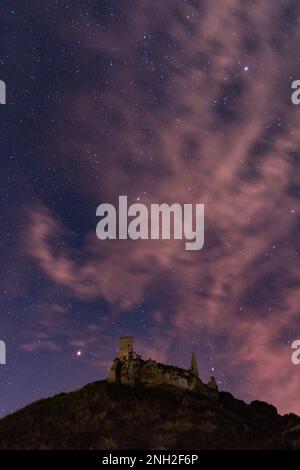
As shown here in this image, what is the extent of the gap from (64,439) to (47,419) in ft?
47.8

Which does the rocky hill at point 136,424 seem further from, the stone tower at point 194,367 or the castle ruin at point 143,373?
the stone tower at point 194,367

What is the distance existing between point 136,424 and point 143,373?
1083 inches

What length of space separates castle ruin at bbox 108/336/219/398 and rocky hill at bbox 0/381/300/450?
10.8ft

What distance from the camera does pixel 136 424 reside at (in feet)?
460

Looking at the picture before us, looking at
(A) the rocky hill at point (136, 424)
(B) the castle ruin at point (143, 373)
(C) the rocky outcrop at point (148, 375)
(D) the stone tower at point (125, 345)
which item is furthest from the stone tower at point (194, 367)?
(D) the stone tower at point (125, 345)

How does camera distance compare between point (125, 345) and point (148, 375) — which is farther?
point (125, 345)

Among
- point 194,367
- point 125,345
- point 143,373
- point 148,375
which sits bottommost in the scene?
point 148,375

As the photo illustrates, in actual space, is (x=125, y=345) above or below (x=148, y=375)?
above

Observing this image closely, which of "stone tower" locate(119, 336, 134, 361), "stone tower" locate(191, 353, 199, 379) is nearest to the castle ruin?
"stone tower" locate(119, 336, 134, 361)

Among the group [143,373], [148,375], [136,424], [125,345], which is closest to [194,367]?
[148,375]

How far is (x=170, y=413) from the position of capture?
143 metres

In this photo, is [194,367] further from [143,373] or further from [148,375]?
[143,373]
